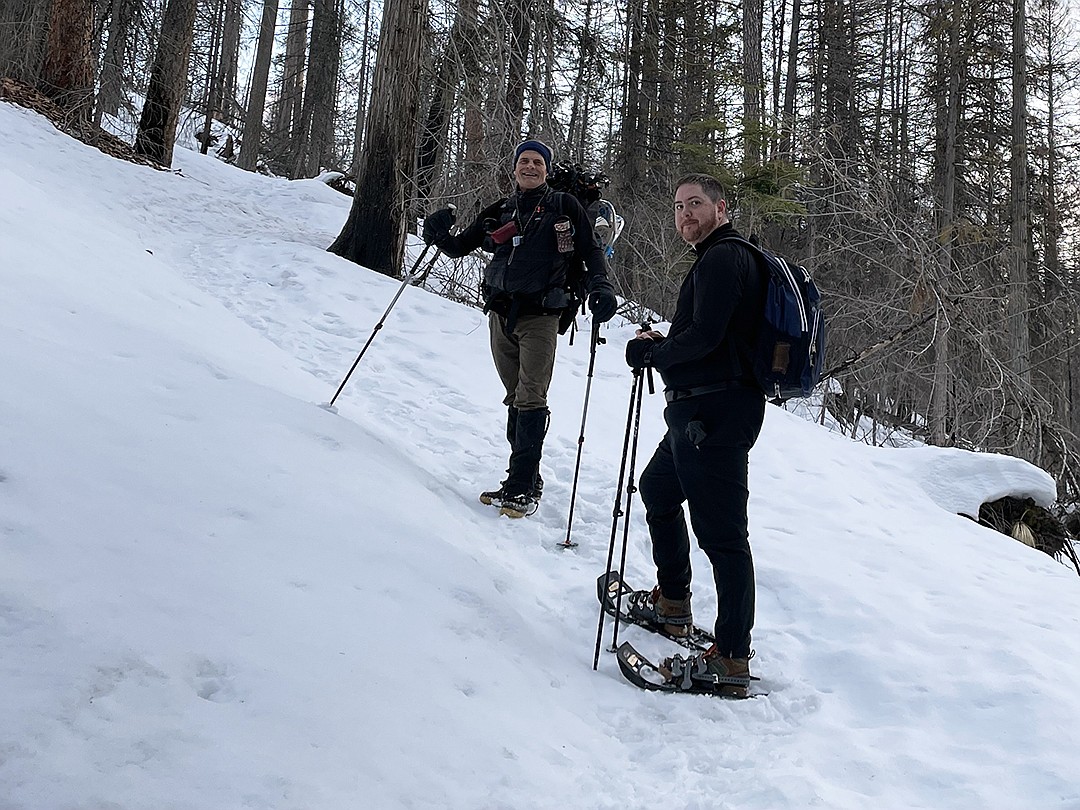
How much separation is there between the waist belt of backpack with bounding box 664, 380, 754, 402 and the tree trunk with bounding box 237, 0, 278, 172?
1876 cm

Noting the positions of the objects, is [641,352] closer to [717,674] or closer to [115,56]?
[717,674]

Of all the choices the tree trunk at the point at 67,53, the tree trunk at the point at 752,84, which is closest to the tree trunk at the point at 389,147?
the tree trunk at the point at 752,84

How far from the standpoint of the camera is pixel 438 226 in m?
4.94

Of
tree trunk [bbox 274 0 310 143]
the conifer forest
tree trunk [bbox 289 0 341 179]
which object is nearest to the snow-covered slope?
the conifer forest

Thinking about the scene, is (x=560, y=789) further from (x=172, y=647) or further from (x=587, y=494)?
(x=587, y=494)

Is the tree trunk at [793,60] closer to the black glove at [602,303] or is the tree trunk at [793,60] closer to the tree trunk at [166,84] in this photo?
the tree trunk at [166,84]

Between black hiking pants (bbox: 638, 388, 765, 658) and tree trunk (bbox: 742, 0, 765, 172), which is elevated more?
tree trunk (bbox: 742, 0, 765, 172)

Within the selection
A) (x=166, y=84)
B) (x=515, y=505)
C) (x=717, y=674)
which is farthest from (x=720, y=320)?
(x=166, y=84)

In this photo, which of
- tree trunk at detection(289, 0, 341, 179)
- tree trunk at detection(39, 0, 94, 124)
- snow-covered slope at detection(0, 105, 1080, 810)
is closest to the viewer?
snow-covered slope at detection(0, 105, 1080, 810)

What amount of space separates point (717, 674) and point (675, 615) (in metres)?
0.51

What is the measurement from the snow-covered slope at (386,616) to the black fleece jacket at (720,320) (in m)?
1.30

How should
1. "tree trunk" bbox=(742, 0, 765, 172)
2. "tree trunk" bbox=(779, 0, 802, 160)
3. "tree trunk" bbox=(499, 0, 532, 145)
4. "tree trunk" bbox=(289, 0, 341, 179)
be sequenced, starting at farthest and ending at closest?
1. "tree trunk" bbox=(289, 0, 341, 179)
2. "tree trunk" bbox=(779, 0, 802, 160)
3. "tree trunk" bbox=(742, 0, 765, 172)
4. "tree trunk" bbox=(499, 0, 532, 145)

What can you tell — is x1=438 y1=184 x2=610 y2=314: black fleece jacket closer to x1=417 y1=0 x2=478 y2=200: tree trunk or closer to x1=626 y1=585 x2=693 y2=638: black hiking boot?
x1=626 y1=585 x2=693 y2=638: black hiking boot

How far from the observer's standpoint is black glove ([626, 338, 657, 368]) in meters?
3.35
